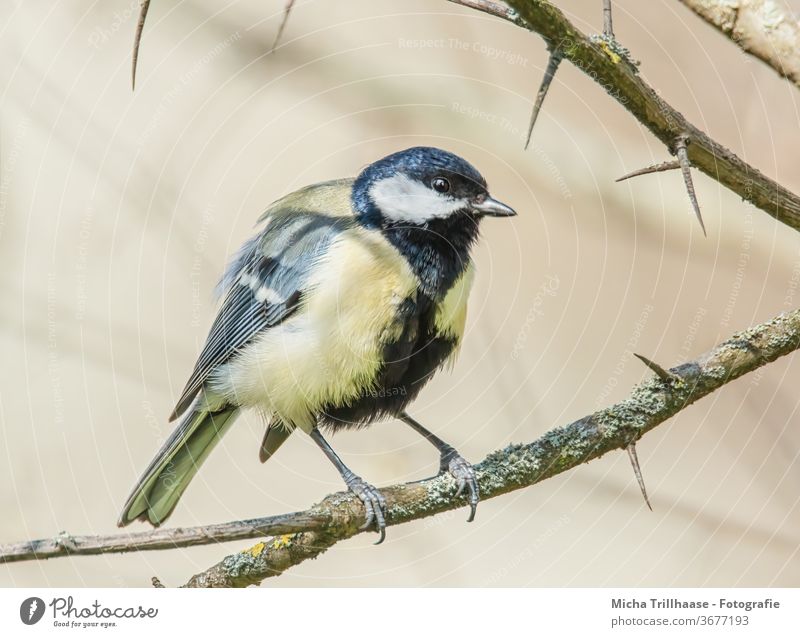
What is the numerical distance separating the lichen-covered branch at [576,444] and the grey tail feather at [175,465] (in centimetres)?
56

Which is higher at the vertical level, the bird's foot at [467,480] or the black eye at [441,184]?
the black eye at [441,184]

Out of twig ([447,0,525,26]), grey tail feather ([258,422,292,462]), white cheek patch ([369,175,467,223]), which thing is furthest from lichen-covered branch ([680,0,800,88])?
grey tail feather ([258,422,292,462])

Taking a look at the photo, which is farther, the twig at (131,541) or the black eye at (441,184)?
the black eye at (441,184)

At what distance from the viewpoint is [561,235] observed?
10.7 ft

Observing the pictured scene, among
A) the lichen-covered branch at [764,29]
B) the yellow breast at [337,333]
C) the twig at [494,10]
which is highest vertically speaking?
the twig at [494,10]

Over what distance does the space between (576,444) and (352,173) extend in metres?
1.32

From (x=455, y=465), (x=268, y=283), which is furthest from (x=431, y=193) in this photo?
(x=455, y=465)

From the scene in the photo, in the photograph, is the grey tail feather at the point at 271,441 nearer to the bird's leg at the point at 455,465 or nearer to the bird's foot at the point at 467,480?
the bird's leg at the point at 455,465

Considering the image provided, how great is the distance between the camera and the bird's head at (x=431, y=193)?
2.30 metres

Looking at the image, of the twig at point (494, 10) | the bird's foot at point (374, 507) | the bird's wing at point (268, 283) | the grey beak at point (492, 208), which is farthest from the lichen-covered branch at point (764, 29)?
the bird's foot at point (374, 507)

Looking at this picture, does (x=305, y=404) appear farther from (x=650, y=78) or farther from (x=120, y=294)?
(x=650, y=78)

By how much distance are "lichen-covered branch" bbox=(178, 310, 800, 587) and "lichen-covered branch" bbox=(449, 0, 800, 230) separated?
0.29m

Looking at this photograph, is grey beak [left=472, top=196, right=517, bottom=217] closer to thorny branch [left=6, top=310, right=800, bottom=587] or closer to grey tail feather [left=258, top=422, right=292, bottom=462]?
thorny branch [left=6, top=310, right=800, bottom=587]

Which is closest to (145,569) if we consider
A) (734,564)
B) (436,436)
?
(436,436)
